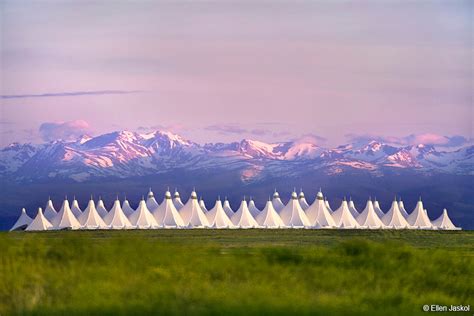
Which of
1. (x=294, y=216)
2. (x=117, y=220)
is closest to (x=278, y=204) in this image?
(x=294, y=216)

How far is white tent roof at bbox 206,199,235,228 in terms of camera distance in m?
85.6

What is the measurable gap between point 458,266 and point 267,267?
457cm

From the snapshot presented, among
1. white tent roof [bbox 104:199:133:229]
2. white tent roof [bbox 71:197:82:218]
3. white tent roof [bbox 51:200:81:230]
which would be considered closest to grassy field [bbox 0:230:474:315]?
white tent roof [bbox 104:199:133:229]

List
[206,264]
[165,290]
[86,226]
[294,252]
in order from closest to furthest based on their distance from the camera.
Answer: [165,290]
[206,264]
[294,252]
[86,226]

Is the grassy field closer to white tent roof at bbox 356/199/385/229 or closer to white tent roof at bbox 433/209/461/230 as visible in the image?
white tent roof at bbox 356/199/385/229

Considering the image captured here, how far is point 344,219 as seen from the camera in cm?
8969

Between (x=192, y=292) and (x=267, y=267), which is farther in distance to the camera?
(x=267, y=267)

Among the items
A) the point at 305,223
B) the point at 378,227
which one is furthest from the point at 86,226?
the point at 378,227

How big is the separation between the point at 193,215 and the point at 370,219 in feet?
46.8

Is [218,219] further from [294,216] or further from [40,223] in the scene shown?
[40,223]

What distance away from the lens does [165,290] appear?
69.6ft

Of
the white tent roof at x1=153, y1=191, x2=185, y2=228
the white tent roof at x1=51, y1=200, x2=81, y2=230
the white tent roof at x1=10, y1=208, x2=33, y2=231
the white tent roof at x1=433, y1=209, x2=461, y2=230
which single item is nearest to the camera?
the white tent roof at x1=153, y1=191, x2=185, y2=228

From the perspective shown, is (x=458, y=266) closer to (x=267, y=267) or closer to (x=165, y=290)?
(x=267, y=267)

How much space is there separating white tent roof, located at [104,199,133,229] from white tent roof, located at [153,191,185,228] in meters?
2.55
